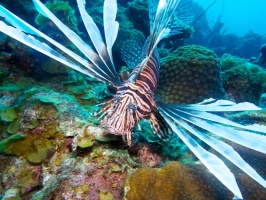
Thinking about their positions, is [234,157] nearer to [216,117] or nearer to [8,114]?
[216,117]

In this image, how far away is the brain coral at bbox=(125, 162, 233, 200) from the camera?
203 centimetres

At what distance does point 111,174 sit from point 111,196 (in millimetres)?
228

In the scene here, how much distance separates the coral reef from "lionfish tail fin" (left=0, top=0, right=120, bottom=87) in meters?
4.23

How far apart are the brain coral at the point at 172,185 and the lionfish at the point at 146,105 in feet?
1.29

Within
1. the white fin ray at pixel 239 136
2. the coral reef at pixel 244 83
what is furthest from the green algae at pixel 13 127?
the coral reef at pixel 244 83

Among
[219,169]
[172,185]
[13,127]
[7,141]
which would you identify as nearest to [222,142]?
[219,169]

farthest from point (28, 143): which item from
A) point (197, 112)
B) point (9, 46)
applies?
point (9, 46)

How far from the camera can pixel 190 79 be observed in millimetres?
4680

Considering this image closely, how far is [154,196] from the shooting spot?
6.62ft

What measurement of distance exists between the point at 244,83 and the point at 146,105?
4.15 m

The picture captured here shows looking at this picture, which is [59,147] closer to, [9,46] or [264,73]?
[9,46]

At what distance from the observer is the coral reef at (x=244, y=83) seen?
5.64 meters

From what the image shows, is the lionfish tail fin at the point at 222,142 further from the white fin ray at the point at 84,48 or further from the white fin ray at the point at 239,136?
the white fin ray at the point at 84,48

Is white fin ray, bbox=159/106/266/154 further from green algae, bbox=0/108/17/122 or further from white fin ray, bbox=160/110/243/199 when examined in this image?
green algae, bbox=0/108/17/122
